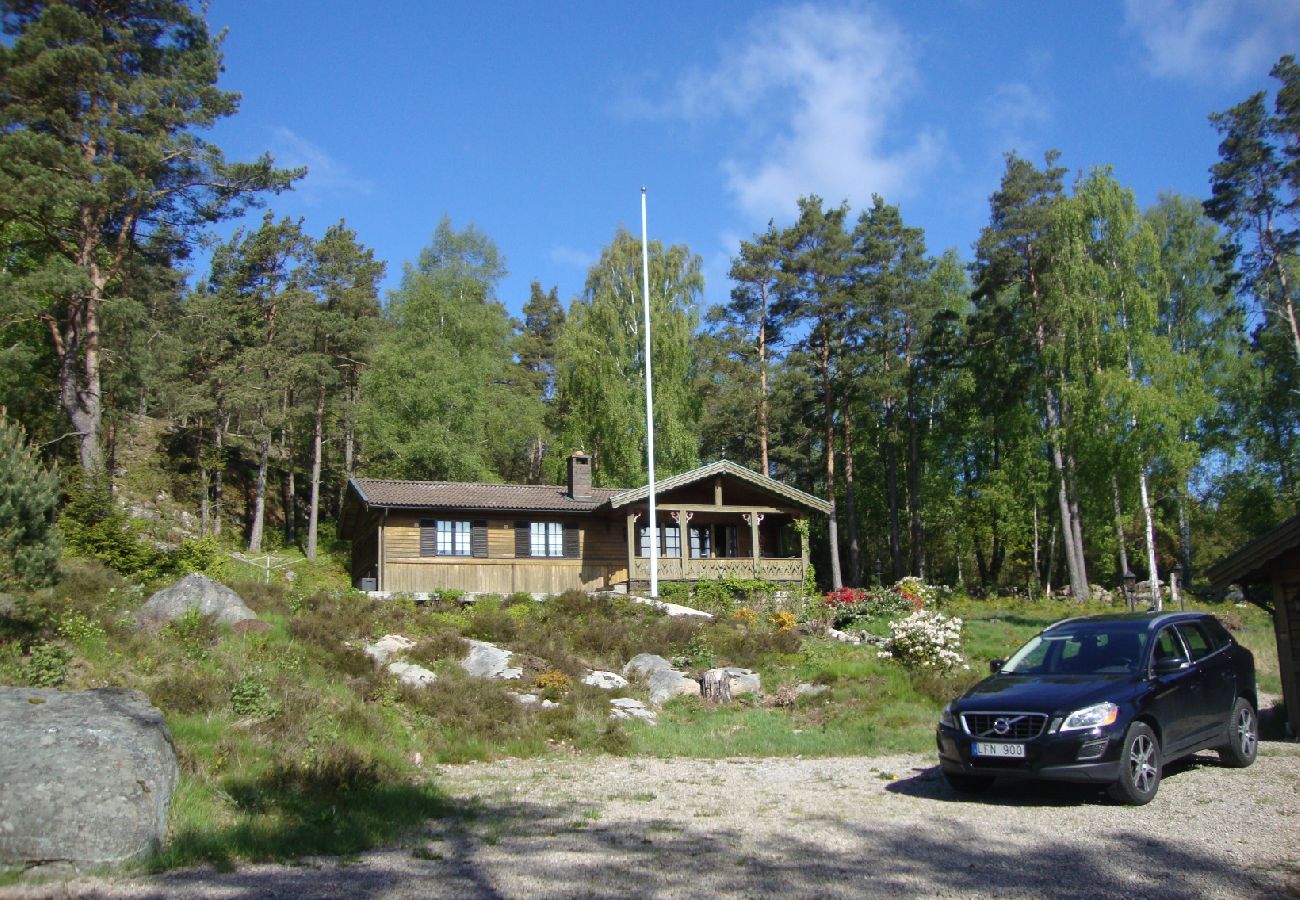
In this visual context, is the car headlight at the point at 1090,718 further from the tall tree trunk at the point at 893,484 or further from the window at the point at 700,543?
the tall tree trunk at the point at 893,484

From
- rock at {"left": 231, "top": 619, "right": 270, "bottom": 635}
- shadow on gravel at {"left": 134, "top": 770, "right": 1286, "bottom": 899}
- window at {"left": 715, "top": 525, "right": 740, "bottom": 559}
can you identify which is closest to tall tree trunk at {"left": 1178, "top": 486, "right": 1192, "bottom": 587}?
window at {"left": 715, "top": 525, "right": 740, "bottom": 559}

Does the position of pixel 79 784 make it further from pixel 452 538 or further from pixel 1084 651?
pixel 452 538

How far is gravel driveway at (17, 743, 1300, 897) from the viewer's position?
626 centimetres

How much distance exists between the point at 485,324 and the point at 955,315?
19.9 meters

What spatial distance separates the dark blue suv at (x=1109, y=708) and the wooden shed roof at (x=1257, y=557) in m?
2.36

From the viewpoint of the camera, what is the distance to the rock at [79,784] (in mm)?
6453

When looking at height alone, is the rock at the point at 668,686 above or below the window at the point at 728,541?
below

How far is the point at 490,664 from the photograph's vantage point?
18031mm

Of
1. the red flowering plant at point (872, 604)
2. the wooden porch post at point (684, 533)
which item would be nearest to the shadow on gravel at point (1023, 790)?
the red flowering plant at point (872, 604)

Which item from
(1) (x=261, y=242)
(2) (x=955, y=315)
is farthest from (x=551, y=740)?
(1) (x=261, y=242)

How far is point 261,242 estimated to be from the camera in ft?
141

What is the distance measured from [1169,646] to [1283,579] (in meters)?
4.47

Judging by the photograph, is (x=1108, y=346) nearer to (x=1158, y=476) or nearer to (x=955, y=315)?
(x=1158, y=476)

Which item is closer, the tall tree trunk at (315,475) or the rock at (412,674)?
the rock at (412,674)
